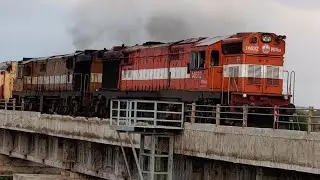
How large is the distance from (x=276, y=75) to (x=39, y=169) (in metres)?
22.6

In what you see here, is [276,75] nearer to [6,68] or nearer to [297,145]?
[297,145]

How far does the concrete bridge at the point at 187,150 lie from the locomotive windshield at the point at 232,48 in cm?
542

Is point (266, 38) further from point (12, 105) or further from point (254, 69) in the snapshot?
point (12, 105)

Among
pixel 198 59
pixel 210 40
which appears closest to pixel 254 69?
pixel 198 59

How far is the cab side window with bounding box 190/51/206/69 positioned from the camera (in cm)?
2549

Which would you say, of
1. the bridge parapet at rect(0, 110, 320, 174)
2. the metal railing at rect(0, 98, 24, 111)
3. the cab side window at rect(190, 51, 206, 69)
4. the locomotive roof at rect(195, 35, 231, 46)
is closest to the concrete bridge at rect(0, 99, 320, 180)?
the bridge parapet at rect(0, 110, 320, 174)

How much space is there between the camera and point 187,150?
19.8 m

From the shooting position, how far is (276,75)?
82.9 feet

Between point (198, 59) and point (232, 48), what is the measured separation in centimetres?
154

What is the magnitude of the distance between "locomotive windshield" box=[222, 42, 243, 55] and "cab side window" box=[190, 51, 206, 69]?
851 mm

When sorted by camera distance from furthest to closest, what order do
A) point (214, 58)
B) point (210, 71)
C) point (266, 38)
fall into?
point (266, 38)
point (214, 58)
point (210, 71)

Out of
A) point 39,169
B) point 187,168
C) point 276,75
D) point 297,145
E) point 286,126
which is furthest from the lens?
point 39,169

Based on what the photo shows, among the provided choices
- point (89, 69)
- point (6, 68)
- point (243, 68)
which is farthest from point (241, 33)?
point (6, 68)

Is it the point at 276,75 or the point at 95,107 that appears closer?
the point at 276,75
